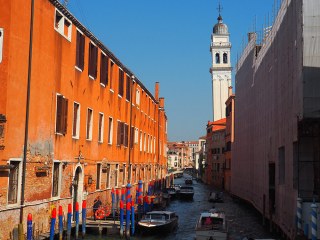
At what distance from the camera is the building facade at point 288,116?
57.7 ft

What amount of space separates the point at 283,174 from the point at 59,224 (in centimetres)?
1108

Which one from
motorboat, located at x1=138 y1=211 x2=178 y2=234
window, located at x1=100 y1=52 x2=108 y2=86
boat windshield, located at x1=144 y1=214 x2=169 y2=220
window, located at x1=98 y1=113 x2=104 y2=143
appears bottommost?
motorboat, located at x1=138 y1=211 x2=178 y2=234

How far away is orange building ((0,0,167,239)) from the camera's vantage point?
595 inches

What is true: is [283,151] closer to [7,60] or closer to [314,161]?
[314,161]

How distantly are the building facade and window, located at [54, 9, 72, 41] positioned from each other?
382 inches

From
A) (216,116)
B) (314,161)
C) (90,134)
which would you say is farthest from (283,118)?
(216,116)

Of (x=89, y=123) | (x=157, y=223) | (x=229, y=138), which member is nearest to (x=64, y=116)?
(x=89, y=123)

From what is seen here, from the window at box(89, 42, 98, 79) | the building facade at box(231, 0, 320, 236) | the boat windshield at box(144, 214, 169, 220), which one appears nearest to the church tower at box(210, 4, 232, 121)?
the building facade at box(231, 0, 320, 236)

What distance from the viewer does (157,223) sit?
2348 cm

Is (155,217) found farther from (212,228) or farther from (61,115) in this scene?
(61,115)

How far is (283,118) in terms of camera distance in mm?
21875

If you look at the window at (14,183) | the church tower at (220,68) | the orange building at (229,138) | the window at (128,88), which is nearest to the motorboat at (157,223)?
the window at (14,183)

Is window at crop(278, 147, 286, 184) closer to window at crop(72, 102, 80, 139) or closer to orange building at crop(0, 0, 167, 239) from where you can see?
orange building at crop(0, 0, 167, 239)

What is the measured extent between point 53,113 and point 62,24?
12.9ft
